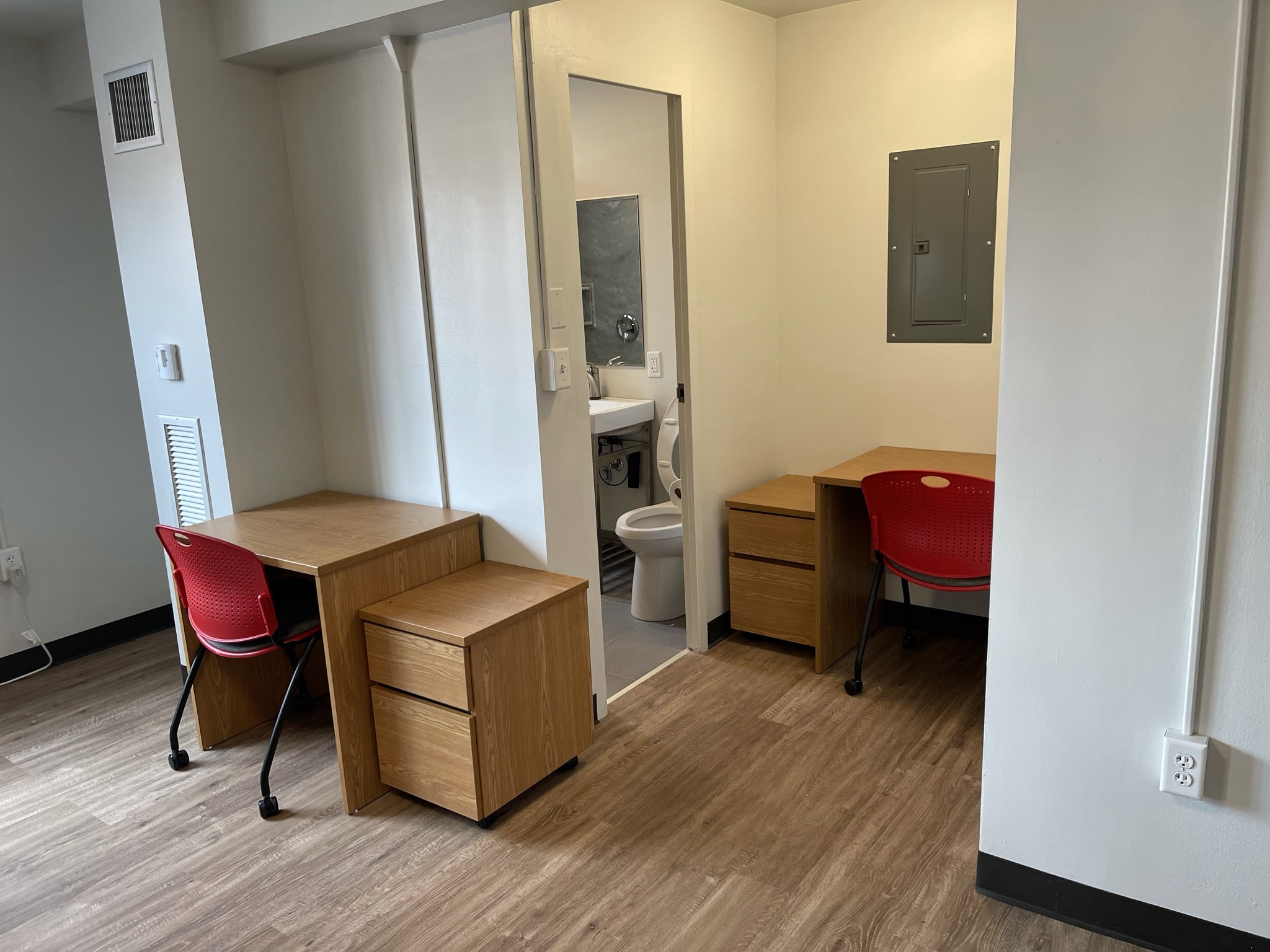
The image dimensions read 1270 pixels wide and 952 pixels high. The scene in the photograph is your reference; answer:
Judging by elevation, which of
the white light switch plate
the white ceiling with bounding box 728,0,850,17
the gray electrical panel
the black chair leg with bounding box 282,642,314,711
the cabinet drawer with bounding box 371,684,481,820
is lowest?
the black chair leg with bounding box 282,642,314,711

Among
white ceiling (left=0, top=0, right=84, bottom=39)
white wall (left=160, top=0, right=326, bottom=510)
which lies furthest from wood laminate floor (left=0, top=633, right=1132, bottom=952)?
white ceiling (left=0, top=0, right=84, bottom=39)

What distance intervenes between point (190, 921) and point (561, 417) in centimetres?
156

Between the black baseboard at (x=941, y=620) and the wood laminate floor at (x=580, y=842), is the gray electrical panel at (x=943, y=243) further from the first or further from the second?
the wood laminate floor at (x=580, y=842)

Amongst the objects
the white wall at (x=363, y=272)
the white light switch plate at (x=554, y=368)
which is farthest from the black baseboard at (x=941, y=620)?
the white wall at (x=363, y=272)

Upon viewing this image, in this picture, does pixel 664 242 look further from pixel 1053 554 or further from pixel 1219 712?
pixel 1219 712

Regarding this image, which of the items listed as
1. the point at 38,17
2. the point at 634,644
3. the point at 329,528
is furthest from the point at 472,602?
the point at 38,17

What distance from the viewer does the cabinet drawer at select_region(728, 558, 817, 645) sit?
3.38 metres

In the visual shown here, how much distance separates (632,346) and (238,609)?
2.44 metres

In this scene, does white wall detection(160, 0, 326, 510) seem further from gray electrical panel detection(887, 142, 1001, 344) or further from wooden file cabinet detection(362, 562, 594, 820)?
gray electrical panel detection(887, 142, 1001, 344)

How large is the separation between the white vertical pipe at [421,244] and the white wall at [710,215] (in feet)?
1.40

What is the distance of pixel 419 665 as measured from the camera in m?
2.43

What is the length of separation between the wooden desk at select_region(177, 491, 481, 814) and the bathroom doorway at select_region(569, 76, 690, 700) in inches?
43.7

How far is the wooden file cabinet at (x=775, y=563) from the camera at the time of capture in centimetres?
334

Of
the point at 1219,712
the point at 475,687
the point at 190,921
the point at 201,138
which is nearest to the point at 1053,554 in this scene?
the point at 1219,712
